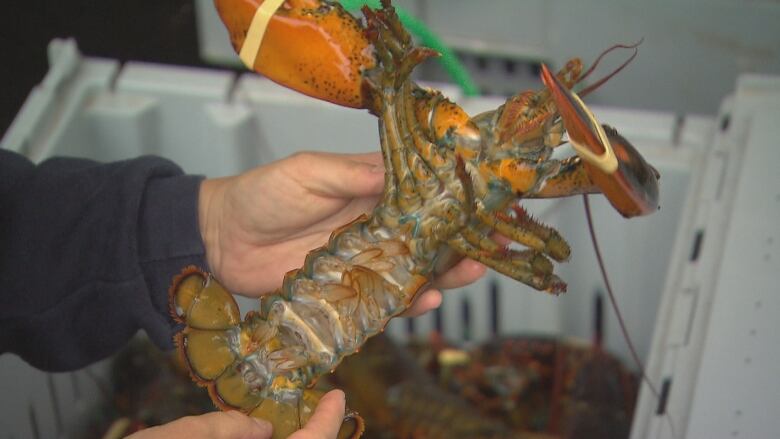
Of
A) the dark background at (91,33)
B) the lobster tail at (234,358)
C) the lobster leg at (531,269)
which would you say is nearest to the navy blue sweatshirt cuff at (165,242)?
the lobster tail at (234,358)

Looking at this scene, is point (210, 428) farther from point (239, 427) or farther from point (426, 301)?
point (426, 301)

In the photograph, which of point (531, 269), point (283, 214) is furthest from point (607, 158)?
point (283, 214)

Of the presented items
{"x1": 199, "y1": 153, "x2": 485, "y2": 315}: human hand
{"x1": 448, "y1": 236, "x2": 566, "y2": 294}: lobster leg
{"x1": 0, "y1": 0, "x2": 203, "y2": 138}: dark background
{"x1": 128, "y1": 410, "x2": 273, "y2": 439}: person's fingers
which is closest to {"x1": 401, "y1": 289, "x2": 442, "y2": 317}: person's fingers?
{"x1": 199, "y1": 153, "x2": 485, "y2": 315}: human hand

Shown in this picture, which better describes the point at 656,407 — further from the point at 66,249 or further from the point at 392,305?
the point at 66,249

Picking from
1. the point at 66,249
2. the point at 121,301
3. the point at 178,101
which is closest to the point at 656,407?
the point at 121,301

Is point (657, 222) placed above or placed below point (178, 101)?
below

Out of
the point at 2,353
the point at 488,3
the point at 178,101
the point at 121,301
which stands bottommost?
the point at 2,353

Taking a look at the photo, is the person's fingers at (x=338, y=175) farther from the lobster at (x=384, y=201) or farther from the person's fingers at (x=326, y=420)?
the person's fingers at (x=326, y=420)
